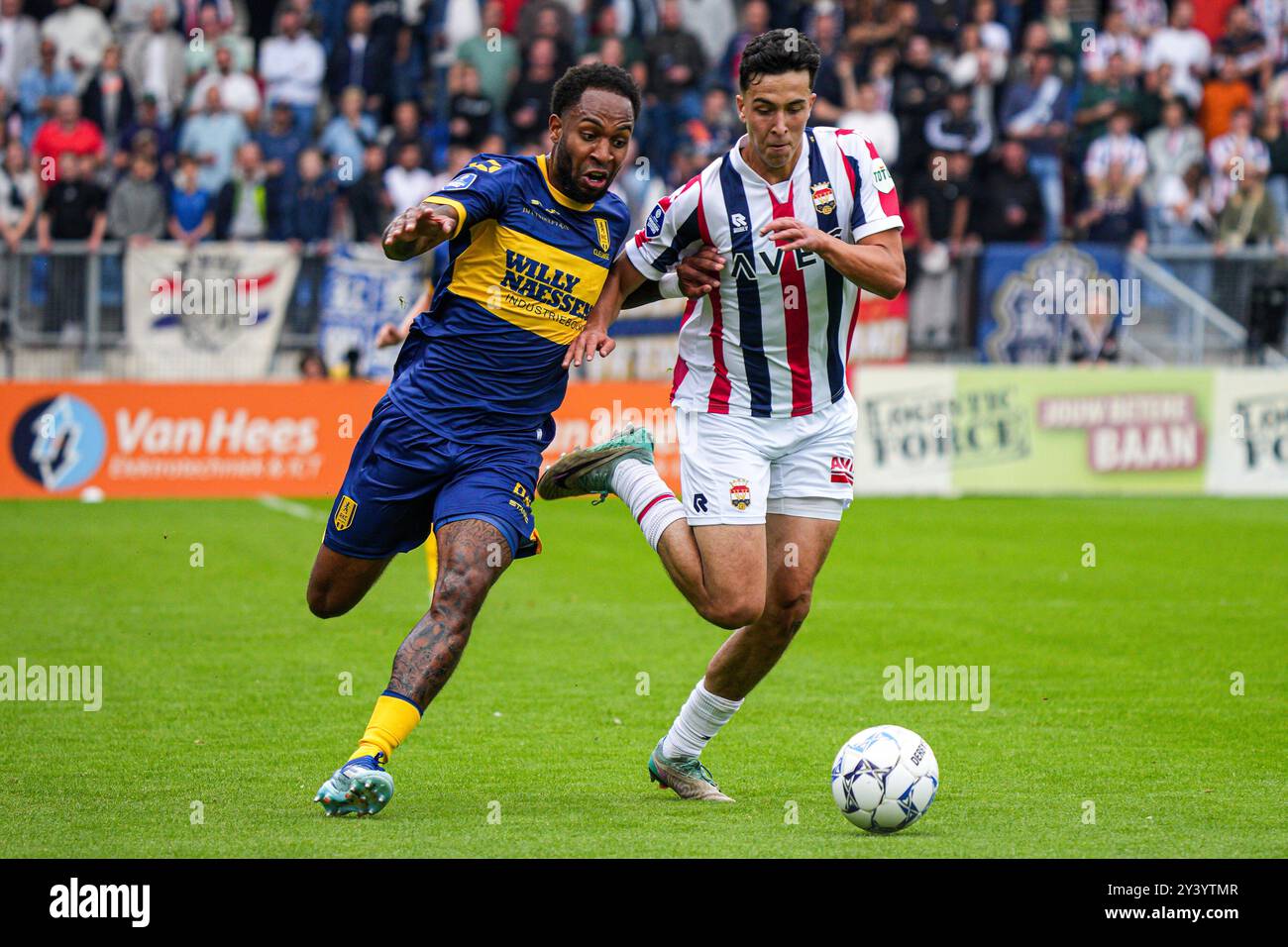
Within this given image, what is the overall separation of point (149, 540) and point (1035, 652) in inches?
325

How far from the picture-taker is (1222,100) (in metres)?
22.6

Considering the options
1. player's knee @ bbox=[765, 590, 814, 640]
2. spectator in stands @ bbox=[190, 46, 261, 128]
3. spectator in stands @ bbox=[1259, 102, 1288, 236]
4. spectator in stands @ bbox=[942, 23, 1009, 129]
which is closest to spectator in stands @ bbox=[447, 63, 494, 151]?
spectator in stands @ bbox=[190, 46, 261, 128]

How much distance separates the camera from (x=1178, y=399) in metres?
20.2

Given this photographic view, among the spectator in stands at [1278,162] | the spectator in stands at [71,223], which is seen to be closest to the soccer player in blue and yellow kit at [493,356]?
the spectator in stands at [71,223]

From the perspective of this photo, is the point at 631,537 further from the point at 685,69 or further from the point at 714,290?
the point at 714,290

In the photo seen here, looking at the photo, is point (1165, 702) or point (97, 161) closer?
point (1165, 702)

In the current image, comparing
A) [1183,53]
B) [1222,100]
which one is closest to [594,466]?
[1222,100]

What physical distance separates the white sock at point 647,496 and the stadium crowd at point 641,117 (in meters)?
13.0

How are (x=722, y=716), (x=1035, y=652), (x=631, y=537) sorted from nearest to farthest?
(x=722, y=716), (x=1035, y=652), (x=631, y=537)

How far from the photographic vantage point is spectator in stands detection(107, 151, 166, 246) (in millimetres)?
20031

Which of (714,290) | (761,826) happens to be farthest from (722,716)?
(714,290)

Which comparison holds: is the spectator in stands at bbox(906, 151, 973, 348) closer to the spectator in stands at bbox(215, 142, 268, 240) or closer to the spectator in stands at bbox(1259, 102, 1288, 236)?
the spectator in stands at bbox(1259, 102, 1288, 236)

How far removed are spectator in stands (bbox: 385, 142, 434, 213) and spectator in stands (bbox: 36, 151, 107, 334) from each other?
10.4ft

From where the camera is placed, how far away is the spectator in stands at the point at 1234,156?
21.3 metres
